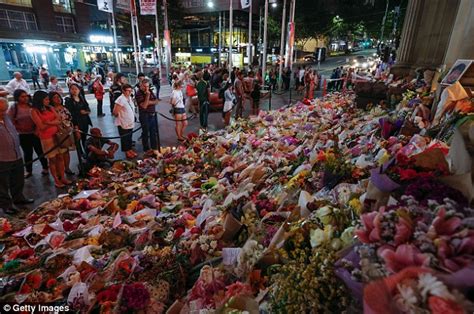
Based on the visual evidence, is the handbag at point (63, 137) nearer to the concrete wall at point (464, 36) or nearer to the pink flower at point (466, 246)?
the pink flower at point (466, 246)

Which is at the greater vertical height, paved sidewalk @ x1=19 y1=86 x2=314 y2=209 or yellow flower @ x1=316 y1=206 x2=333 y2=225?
yellow flower @ x1=316 y1=206 x2=333 y2=225

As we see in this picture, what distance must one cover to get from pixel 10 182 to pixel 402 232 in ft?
17.7

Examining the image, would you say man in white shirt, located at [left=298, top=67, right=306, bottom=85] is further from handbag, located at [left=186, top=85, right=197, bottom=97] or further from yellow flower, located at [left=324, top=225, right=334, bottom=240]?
yellow flower, located at [left=324, top=225, right=334, bottom=240]

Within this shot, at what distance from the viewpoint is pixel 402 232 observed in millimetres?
1408

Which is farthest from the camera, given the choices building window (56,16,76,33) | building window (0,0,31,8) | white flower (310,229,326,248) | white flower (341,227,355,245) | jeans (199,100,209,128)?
building window (56,16,76,33)

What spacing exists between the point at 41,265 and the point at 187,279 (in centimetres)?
164

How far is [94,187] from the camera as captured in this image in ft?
17.2

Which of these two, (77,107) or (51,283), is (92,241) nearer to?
(51,283)

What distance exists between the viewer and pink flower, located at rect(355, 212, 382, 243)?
146cm

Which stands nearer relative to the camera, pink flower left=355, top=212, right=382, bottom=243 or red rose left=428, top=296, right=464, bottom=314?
red rose left=428, top=296, right=464, bottom=314

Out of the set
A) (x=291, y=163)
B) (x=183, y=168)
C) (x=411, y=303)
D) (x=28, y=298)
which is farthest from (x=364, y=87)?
(x=28, y=298)

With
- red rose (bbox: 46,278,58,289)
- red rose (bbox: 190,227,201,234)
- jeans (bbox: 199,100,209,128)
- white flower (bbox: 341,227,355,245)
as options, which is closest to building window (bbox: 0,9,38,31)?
jeans (bbox: 199,100,209,128)

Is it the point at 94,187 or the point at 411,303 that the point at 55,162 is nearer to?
the point at 94,187

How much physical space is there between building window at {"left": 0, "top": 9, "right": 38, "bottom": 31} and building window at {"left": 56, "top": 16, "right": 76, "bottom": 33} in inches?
94.0
